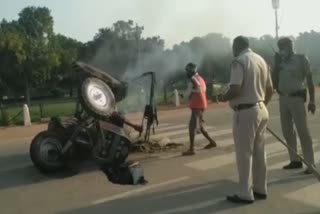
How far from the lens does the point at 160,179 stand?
844 centimetres

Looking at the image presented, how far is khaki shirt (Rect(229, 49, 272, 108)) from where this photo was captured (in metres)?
6.70

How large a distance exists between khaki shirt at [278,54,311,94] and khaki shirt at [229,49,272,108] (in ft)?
4.99

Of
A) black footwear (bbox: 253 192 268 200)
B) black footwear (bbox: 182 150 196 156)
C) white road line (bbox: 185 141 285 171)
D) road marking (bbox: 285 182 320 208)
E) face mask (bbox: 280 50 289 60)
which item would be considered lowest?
road marking (bbox: 285 182 320 208)

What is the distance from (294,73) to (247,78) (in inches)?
68.2

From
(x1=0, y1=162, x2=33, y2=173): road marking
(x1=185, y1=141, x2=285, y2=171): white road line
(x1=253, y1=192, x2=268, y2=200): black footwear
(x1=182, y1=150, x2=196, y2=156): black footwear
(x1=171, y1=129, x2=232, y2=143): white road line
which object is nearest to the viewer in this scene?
(x1=253, y1=192, x2=268, y2=200): black footwear

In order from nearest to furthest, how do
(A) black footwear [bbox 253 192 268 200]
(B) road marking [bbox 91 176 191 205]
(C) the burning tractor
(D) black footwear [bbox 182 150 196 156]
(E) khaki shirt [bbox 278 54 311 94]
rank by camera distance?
(A) black footwear [bbox 253 192 268 200] → (B) road marking [bbox 91 176 191 205] → (E) khaki shirt [bbox 278 54 311 94] → (C) the burning tractor → (D) black footwear [bbox 182 150 196 156]

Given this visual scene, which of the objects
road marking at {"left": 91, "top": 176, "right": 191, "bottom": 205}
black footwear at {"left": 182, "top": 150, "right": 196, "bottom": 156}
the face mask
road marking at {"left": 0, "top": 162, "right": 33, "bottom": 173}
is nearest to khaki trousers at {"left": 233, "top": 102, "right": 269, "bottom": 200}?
road marking at {"left": 91, "top": 176, "right": 191, "bottom": 205}

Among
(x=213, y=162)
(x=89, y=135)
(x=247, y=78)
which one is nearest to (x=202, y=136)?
(x=213, y=162)

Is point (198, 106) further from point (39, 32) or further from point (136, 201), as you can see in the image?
point (39, 32)

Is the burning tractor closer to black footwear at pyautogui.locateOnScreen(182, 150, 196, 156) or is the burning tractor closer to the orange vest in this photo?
black footwear at pyautogui.locateOnScreen(182, 150, 196, 156)

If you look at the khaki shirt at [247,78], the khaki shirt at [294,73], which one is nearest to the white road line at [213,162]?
the khaki shirt at [294,73]

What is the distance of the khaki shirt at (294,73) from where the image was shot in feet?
26.8

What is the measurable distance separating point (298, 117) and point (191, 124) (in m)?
2.84

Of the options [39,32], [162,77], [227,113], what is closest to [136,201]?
[162,77]
